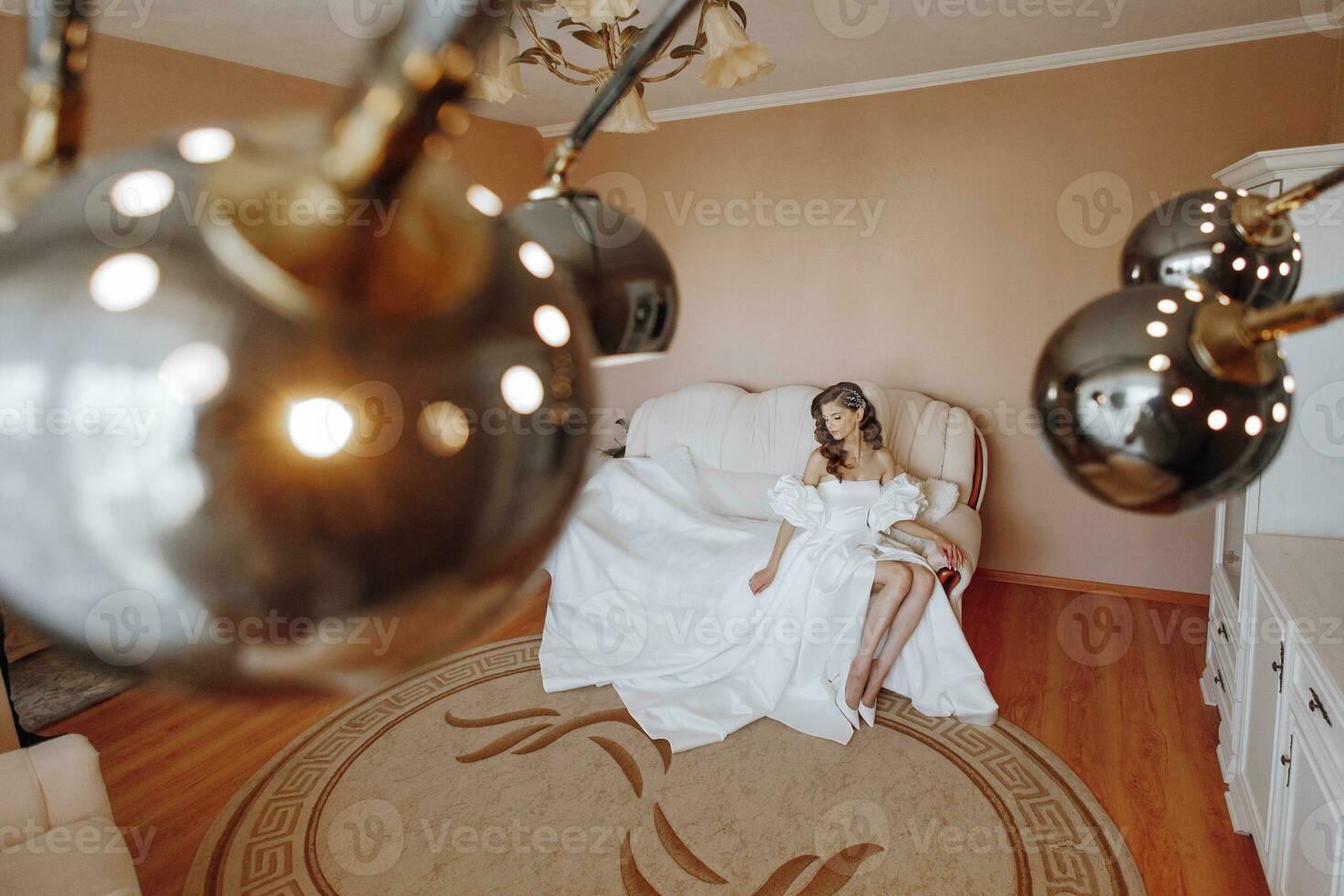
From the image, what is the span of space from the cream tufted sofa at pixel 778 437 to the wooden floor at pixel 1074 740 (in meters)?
0.55

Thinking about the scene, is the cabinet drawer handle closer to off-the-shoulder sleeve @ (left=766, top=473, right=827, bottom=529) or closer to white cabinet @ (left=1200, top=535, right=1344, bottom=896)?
white cabinet @ (left=1200, top=535, right=1344, bottom=896)

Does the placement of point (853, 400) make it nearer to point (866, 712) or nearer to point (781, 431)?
point (781, 431)

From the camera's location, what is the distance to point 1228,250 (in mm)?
653

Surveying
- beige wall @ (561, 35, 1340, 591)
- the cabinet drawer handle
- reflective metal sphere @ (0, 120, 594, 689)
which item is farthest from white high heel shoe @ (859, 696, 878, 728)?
reflective metal sphere @ (0, 120, 594, 689)

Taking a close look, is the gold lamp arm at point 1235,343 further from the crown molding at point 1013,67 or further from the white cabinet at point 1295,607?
the crown molding at point 1013,67

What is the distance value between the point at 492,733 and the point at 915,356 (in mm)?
2620

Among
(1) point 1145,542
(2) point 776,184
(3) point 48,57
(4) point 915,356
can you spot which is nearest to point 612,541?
(4) point 915,356

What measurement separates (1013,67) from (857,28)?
3.11 ft

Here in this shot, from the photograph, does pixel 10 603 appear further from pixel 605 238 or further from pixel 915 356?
pixel 915 356

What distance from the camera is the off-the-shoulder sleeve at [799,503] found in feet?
9.43

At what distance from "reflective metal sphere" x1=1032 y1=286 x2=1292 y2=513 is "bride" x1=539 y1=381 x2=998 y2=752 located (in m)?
2.29

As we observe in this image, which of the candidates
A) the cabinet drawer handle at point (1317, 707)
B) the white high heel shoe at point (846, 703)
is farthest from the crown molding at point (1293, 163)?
the white high heel shoe at point (846, 703)

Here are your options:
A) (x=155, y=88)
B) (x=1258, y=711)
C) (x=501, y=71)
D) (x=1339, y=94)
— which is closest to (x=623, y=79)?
(x=501, y=71)

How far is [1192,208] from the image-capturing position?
2.24 ft
